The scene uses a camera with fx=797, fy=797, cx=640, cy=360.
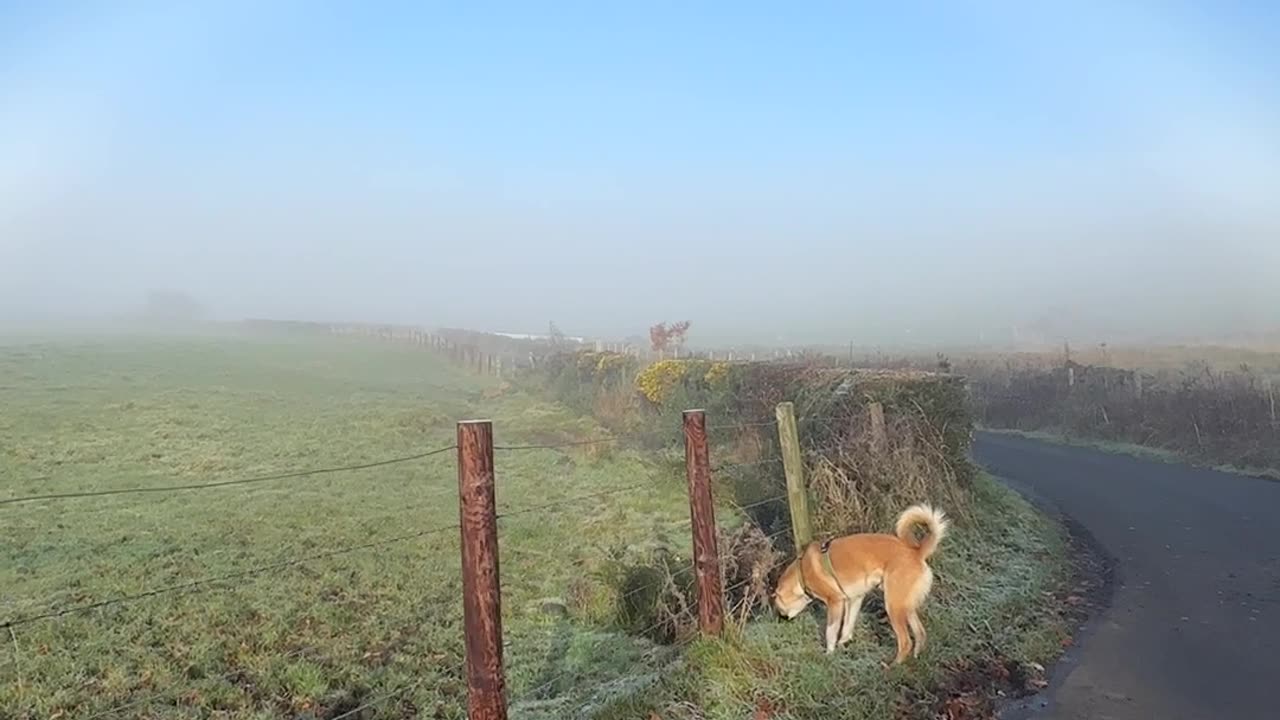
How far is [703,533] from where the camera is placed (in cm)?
566

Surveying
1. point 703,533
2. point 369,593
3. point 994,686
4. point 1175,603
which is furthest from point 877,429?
point 369,593

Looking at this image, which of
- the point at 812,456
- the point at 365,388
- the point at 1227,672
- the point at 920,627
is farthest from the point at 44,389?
the point at 1227,672

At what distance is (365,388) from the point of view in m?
26.8

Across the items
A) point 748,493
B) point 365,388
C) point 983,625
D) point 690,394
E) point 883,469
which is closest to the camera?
point 983,625

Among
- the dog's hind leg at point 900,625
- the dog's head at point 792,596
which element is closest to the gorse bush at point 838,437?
the dog's head at point 792,596

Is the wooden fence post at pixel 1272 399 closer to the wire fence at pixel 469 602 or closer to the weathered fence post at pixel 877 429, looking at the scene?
the weathered fence post at pixel 877 429

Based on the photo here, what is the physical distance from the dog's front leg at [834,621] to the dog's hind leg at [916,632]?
1.58 feet

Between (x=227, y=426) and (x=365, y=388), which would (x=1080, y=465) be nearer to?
(x=227, y=426)

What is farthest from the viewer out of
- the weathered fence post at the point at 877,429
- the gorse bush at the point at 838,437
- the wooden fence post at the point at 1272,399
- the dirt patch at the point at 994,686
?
the wooden fence post at the point at 1272,399

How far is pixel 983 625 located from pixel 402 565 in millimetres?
5875

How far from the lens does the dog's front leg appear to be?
19.3 ft

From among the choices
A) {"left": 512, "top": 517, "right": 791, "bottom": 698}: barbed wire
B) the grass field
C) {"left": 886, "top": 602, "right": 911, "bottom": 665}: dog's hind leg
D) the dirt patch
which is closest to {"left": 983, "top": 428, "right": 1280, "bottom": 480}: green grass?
the grass field

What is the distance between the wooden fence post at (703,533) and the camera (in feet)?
18.5

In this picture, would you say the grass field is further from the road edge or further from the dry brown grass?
the dry brown grass
